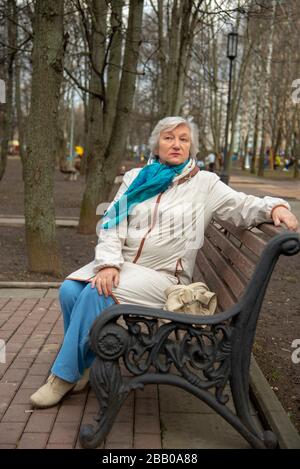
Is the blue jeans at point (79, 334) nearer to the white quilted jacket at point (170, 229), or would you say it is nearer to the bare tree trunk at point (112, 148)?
the white quilted jacket at point (170, 229)

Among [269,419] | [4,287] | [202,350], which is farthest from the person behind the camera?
[4,287]

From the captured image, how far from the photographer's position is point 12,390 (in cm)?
359

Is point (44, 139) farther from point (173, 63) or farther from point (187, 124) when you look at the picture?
point (173, 63)

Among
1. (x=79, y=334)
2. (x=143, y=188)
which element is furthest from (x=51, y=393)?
(x=143, y=188)

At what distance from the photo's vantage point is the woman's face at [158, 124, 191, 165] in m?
3.55

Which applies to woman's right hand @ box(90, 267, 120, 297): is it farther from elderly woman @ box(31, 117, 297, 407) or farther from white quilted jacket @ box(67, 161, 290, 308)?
white quilted jacket @ box(67, 161, 290, 308)

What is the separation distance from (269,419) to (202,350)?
743 mm

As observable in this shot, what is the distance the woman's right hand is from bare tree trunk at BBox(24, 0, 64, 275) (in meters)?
3.59

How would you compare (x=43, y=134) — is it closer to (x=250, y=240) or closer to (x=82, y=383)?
(x=82, y=383)

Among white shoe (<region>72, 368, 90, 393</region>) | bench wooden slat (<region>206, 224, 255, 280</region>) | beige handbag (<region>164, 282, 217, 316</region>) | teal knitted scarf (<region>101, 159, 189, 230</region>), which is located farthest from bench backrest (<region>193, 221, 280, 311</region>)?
white shoe (<region>72, 368, 90, 393</region>)

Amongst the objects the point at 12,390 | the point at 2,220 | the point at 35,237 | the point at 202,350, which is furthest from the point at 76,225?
the point at 202,350

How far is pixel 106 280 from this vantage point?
3.21 meters

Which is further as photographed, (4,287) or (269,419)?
(4,287)

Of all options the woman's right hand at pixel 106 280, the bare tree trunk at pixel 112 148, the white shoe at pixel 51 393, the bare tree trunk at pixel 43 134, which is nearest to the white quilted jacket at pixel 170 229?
the woman's right hand at pixel 106 280
